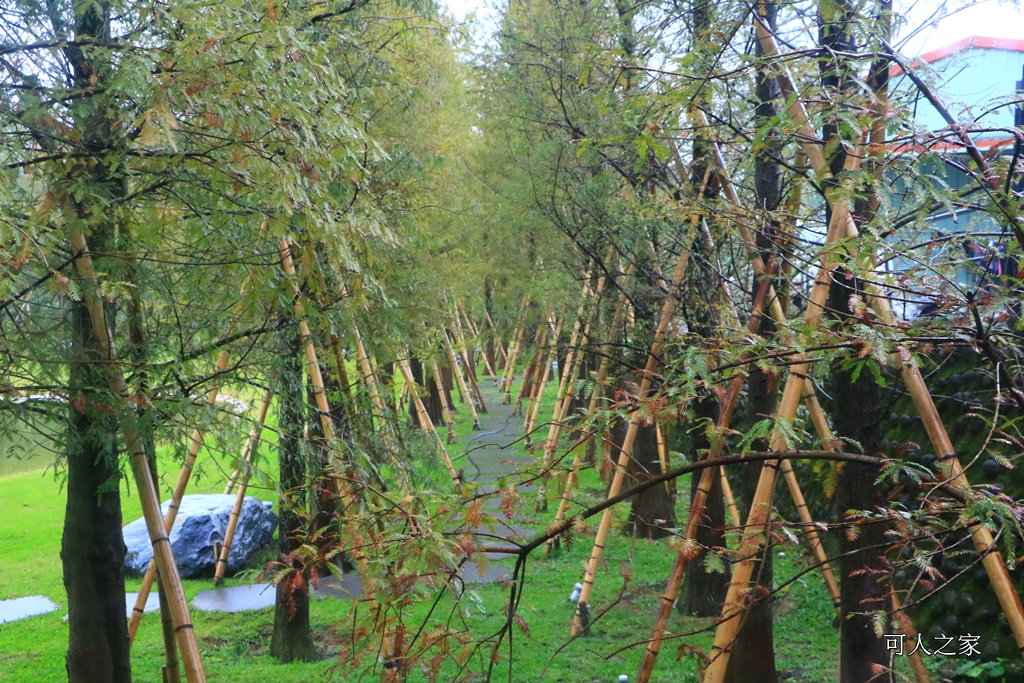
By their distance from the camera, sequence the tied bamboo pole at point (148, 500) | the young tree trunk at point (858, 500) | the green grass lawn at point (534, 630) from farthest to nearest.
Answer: the green grass lawn at point (534, 630) → the young tree trunk at point (858, 500) → the tied bamboo pole at point (148, 500)

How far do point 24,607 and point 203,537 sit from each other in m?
1.65

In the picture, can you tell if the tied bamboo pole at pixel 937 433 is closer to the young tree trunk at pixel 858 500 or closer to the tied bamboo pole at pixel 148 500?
the young tree trunk at pixel 858 500

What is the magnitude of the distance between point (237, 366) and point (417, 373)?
12.1m

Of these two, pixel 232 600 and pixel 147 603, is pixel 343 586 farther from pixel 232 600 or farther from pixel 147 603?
pixel 147 603

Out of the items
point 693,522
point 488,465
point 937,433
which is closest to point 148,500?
point 693,522

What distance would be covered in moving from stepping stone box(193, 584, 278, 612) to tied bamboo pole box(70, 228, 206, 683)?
14.9ft

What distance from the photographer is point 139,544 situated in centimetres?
881

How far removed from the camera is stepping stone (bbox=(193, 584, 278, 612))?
7.93 metres

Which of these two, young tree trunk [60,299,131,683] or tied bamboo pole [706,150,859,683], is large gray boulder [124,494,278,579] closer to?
young tree trunk [60,299,131,683]

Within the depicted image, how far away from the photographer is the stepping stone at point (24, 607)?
7750 mm

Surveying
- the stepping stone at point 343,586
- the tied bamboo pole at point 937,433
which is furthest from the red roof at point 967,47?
the stepping stone at point 343,586

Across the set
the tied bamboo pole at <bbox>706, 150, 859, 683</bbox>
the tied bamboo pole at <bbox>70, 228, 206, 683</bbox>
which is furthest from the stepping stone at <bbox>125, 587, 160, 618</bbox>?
the tied bamboo pole at <bbox>706, 150, 859, 683</bbox>

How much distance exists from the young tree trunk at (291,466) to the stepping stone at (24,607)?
284 centimetres

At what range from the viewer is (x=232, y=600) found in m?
8.20
